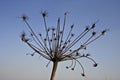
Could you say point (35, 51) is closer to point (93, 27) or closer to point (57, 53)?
point (57, 53)

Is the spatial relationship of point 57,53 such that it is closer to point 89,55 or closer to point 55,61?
point 55,61

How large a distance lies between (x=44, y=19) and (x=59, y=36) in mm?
1154

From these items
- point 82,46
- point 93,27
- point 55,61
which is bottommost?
point 55,61

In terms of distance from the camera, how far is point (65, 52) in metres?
13.9

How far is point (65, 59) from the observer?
555 inches

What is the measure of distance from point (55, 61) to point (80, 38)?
1.68 m

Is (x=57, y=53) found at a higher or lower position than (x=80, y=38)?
lower

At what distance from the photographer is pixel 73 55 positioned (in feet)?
46.7

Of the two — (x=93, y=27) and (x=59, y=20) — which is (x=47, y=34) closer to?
(x=59, y=20)

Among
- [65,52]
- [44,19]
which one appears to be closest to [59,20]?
[44,19]

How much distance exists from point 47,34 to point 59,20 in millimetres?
993

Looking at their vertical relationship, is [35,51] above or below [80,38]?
below

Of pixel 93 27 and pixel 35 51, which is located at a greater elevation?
pixel 93 27

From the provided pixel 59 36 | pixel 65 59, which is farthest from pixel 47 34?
pixel 65 59
